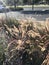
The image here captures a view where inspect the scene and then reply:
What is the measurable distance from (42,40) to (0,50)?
1.16 meters

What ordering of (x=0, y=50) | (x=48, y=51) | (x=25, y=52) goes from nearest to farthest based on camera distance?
(x=48, y=51), (x=25, y=52), (x=0, y=50)

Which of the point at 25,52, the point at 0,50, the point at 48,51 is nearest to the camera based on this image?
the point at 48,51

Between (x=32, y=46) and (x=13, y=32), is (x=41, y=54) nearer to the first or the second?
(x=32, y=46)

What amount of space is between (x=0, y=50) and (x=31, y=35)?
0.97m

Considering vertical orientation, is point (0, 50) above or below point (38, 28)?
below

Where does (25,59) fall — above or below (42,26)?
below

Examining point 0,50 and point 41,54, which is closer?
point 41,54

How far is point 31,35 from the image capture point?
6.50 m

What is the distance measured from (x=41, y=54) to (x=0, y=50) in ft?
3.91

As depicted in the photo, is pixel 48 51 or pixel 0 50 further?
pixel 0 50

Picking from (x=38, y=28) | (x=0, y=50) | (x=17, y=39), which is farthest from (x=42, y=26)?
(x=0, y=50)

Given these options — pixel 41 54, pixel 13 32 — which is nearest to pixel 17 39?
pixel 13 32

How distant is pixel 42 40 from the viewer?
6.43 meters

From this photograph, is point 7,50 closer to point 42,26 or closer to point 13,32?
point 13,32
